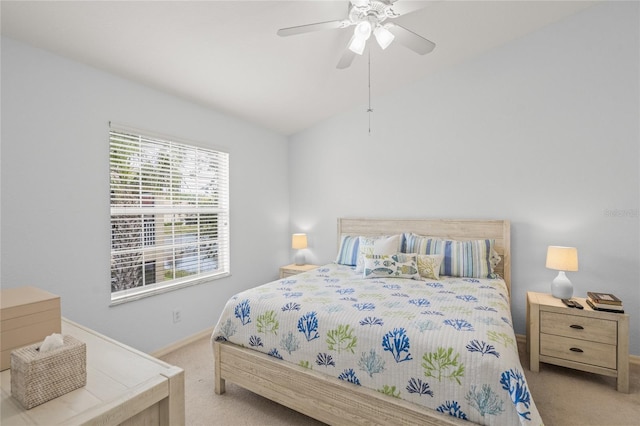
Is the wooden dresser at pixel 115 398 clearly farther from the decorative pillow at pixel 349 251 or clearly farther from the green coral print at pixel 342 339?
the decorative pillow at pixel 349 251

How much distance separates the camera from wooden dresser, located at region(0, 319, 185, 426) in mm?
805

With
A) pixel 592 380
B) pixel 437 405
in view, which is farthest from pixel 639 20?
pixel 437 405

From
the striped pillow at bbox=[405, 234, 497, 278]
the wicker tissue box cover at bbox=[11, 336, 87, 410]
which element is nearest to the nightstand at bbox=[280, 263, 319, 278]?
the striped pillow at bbox=[405, 234, 497, 278]

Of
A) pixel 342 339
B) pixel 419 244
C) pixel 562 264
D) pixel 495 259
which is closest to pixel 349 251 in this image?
pixel 419 244

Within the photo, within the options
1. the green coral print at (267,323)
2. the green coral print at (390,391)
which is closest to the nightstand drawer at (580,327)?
the green coral print at (390,391)

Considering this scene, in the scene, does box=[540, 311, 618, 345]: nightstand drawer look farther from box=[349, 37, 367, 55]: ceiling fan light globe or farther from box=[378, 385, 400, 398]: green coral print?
box=[349, 37, 367, 55]: ceiling fan light globe

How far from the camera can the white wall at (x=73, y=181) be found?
1.96 m

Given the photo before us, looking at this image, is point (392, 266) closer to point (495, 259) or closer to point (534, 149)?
point (495, 259)

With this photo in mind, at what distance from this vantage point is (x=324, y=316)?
190 centimetres

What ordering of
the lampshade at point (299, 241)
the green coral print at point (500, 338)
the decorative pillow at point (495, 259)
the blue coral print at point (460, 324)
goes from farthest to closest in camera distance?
the lampshade at point (299, 241) → the decorative pillow at point (495, 259) → the blue coral print at point (460, 324) → the green coral print at point (500, 338)

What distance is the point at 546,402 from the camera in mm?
2154

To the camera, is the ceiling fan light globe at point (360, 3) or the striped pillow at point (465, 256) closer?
the ceiling fan light globe at point (360, 3)

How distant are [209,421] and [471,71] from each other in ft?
12.7

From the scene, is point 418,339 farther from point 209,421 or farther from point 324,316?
point 209,421
